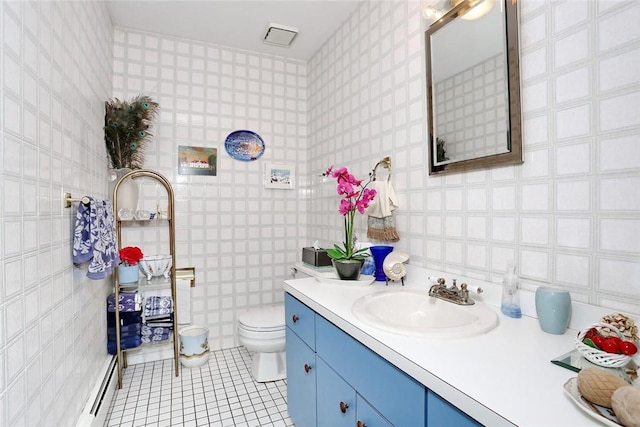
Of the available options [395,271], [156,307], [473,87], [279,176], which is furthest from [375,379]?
[279,176]

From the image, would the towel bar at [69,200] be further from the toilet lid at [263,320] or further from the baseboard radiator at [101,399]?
the toilet lid at [263,320]

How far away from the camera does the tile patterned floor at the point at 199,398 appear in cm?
175

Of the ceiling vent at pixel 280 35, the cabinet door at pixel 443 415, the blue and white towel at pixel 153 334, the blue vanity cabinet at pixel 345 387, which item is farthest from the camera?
the ceiling vent at pixel 280 35

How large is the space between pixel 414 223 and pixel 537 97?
0.74 m

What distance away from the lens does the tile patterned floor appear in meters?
1.75

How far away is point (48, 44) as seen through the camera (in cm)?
113

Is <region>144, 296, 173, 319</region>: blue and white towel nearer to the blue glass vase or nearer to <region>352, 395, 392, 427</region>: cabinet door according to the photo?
the blue glass vase

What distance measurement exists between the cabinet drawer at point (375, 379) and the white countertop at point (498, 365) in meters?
0.04

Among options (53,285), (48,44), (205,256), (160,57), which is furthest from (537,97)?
(160,57)

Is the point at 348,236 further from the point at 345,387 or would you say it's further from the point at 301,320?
the point at 345,387

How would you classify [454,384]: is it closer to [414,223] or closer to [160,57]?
[414,223]

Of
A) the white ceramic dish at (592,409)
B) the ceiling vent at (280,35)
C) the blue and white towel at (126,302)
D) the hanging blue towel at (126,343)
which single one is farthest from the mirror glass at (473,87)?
the hanging blue towel at (126,343)

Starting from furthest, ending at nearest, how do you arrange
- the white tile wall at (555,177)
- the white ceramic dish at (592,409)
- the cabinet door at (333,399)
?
the cabinet door at (333,399), the white tile wall at (555,177), the white ceramic dish at (592,409)

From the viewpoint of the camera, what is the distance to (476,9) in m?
1.29
